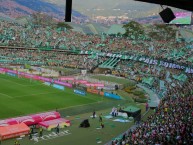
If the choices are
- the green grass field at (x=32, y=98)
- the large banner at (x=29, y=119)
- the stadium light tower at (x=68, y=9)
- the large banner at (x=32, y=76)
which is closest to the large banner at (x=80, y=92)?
the green grass field at (x=32, y=98)

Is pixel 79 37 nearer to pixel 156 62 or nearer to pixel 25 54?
pixel 25 54

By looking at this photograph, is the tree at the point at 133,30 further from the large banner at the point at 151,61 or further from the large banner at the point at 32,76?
the large banner at the point at 32,76

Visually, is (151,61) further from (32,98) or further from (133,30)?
(133,30)

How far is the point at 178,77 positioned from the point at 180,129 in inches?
1296

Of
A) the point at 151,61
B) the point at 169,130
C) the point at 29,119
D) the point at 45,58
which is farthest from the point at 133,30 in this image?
the point at 169,130

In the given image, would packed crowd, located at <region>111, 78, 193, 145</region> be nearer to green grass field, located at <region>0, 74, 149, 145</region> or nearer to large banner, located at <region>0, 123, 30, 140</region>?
green grass field, located at <region>0, 74, 149, 145</region>

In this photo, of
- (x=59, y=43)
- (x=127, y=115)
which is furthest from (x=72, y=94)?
(x=59, y=43)

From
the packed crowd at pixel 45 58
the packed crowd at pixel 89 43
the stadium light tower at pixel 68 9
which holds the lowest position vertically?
the packed crowd at pixel 45 58

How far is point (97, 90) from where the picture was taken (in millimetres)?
49906

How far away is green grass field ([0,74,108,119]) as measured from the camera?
1471 inches

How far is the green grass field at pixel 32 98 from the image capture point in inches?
1471

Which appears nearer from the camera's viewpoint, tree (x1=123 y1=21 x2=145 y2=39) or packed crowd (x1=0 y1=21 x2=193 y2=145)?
packed crowd (x1=0 y1=21 x2=193 y2=145)

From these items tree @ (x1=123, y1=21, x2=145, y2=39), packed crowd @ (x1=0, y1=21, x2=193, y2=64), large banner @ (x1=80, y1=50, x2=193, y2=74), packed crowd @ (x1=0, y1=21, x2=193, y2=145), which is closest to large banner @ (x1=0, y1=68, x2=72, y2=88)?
packed crowd @ (x1=0, y1=21, x2=193, y2=145)

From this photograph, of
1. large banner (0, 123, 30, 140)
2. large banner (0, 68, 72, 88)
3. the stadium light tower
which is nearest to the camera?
the stadium light tower
